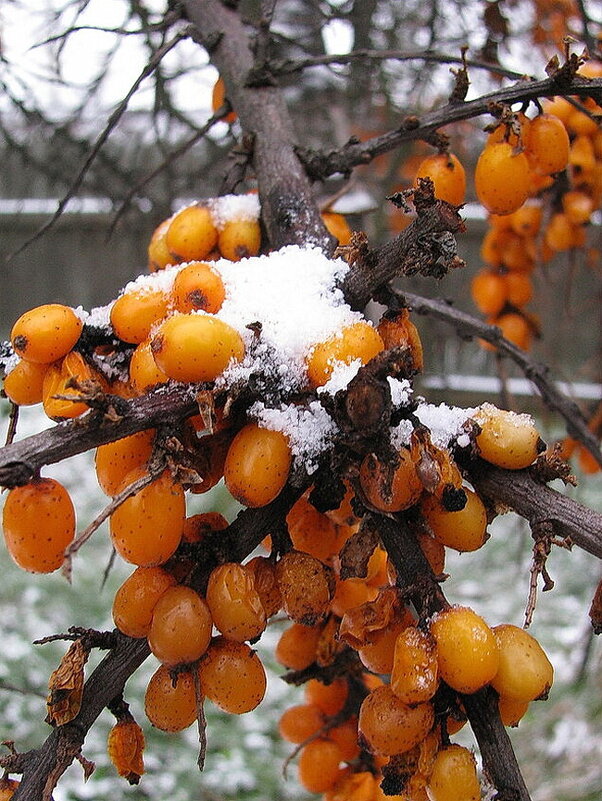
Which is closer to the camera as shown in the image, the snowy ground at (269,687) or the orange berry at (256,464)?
the orange berry at (256,464)

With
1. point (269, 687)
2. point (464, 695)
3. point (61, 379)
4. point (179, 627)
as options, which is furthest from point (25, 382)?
point (269, 687)

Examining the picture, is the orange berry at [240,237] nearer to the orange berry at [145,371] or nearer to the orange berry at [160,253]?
the orange berry at [160,253]

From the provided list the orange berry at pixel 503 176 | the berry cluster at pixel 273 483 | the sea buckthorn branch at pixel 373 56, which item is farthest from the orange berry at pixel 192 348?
the sea buckthorn branch at pixel 373 56

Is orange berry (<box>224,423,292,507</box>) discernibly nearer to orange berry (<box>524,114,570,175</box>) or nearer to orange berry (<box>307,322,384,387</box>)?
orange berry (<box>307,322,384,387</box>)

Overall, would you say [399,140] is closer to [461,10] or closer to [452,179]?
[452,179]

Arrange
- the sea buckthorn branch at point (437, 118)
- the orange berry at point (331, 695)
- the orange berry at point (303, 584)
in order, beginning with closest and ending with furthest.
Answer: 1. the orange berry at point (303, 584)
2. the sea buckthorn branch at point (437, 118)
3. the orange berry at point (331, 695)

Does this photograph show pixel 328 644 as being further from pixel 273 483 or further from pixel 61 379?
pixel 61 379

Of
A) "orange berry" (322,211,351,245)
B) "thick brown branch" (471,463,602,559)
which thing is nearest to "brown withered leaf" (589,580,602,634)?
"thick brown branch" (471,463,602,559)
